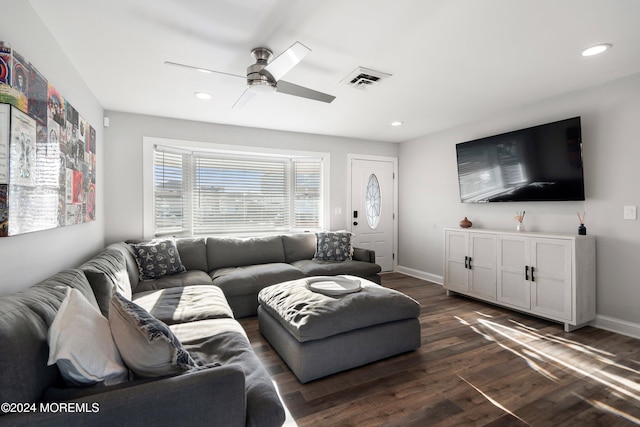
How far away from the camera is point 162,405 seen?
101cm

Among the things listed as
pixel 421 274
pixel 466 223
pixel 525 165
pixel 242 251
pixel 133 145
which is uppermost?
pixel 133 145

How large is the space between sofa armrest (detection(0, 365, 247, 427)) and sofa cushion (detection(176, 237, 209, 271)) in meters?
2.73

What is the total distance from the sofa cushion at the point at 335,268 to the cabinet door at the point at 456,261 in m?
1.02

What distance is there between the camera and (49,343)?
3.20 ft

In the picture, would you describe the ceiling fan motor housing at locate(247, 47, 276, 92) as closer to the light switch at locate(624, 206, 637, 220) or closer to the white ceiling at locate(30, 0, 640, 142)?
the white ceiling at locate(30, 0, 640, 142)

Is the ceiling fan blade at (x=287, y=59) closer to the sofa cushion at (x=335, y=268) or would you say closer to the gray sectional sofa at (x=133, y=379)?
the gray sectional sofa at (x=133, y=379)

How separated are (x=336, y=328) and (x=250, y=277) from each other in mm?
1551

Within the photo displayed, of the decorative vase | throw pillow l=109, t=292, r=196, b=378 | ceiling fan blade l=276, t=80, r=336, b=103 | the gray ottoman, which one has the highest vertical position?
ceiling fan blade l=276, t=80, r=336, b=103

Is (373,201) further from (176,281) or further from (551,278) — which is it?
(176,281)

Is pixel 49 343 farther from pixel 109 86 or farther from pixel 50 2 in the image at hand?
pixel 109 86

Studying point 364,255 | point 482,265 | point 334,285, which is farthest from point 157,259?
point 482,265

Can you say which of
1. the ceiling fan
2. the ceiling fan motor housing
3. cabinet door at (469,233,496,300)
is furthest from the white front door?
the ceiling fan motor housing

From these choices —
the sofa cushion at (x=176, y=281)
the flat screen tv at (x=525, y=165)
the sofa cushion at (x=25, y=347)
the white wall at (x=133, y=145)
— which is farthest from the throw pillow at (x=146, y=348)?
the flat screen tv at (x=525, y=165)

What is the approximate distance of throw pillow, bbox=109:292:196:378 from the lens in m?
1.13
